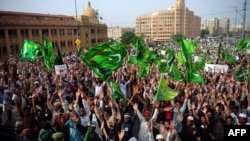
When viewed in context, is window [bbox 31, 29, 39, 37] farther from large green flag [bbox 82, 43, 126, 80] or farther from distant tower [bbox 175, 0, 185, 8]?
distant tower [bbox 175, 0, 185, 8]

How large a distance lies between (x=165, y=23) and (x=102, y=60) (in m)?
120

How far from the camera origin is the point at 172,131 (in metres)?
4.80

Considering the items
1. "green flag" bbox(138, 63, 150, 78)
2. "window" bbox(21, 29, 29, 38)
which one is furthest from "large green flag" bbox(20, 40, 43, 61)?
"window" bbox(21, 29, 29, 38)

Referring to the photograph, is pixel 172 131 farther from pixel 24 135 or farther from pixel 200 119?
pixel 24 135

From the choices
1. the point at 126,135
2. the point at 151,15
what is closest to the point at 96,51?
the point at 126,135

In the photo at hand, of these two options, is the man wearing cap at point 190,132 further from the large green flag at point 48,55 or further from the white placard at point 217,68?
the white placard at point 217,68

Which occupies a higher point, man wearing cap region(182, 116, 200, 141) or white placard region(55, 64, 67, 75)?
white placard region(55, 64, 67, 75)

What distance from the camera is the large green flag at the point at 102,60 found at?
22.4 ft

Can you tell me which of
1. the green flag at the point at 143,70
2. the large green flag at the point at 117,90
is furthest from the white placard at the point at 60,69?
the large green flag at the point at 117,90

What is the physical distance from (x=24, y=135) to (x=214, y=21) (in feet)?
690

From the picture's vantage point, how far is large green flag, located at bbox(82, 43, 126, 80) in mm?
6812

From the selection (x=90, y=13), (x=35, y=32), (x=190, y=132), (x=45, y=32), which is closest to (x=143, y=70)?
(x=190, y=132)

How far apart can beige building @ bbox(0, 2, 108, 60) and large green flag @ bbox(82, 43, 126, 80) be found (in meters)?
27.6

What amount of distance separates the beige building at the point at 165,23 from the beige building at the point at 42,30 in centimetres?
6170
